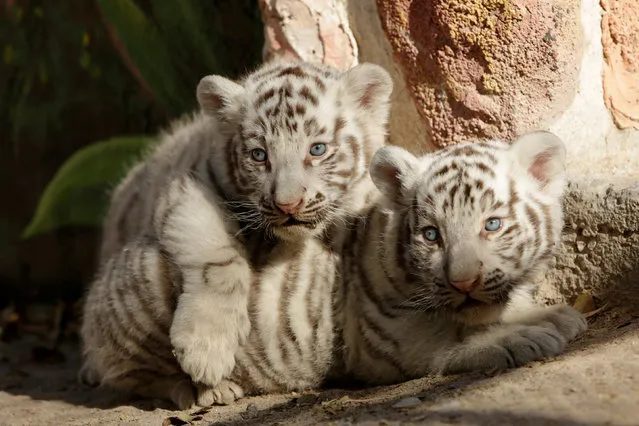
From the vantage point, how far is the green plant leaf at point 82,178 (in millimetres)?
5605

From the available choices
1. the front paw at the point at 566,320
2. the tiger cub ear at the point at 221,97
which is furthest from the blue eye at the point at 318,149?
the front paw at the point at 566,320

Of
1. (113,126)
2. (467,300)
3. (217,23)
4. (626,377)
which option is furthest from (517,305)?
(113,126)

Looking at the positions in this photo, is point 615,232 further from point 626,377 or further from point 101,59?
point 101,59

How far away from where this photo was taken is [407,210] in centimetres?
337

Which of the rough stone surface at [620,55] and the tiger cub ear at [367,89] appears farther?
the rough stone surface at [620,55]

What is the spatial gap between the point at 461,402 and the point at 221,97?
70.1 inches

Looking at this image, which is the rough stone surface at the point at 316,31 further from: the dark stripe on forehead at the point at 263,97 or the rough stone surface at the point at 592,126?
the rough stone surface at the point at 592,126

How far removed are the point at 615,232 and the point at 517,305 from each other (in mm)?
597

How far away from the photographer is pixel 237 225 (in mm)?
3711

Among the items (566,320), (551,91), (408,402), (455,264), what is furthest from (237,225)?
(551,91)

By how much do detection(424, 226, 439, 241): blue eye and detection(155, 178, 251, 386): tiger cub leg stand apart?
804mm

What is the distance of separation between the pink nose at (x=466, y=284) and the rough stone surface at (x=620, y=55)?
4.83 feet

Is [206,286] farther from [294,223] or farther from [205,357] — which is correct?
[294,223]

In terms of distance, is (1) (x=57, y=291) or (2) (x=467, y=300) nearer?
(2) (x=467, y=300)
